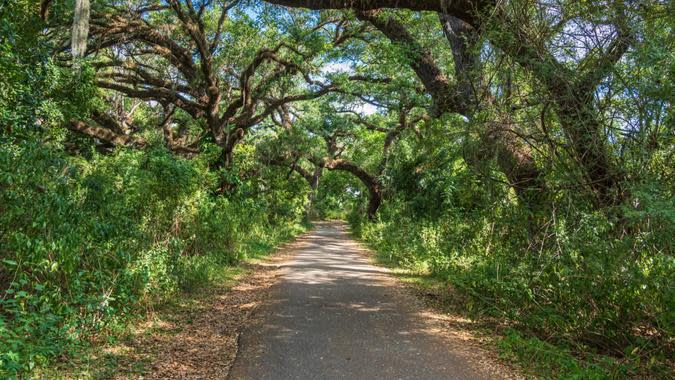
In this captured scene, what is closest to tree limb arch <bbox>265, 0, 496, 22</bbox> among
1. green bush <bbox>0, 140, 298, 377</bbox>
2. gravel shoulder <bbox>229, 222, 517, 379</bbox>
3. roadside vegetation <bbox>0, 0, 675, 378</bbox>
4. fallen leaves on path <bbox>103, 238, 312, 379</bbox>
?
roadside vegetation <bbox>0, 0, 675, 378</bbox>

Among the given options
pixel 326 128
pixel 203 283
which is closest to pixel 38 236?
pixel 203 283

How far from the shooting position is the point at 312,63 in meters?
13.8

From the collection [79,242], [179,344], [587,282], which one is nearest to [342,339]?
[179,344]

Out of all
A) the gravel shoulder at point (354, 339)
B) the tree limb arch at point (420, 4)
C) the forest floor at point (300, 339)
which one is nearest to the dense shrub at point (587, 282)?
the forest floor at point (300, 339)

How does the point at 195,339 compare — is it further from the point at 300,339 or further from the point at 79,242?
the point at 79,242

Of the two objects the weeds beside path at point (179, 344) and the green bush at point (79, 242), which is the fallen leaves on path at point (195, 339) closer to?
the weeds beside path at point (179, 344)

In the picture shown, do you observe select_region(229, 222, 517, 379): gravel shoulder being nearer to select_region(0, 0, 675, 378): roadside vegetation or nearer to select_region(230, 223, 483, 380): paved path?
select_region(230, 223, 483, 380): paved path

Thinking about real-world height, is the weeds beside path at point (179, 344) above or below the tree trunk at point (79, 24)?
below

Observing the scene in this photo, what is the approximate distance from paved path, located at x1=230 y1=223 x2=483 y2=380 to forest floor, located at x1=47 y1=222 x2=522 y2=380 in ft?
0.04

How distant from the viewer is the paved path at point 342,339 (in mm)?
4855

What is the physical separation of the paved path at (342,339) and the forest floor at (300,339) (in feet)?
0.04

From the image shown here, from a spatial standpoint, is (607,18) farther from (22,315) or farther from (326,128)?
(326,128)

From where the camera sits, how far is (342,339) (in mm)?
5934

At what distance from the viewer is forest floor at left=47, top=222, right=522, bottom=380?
4.84 metres
